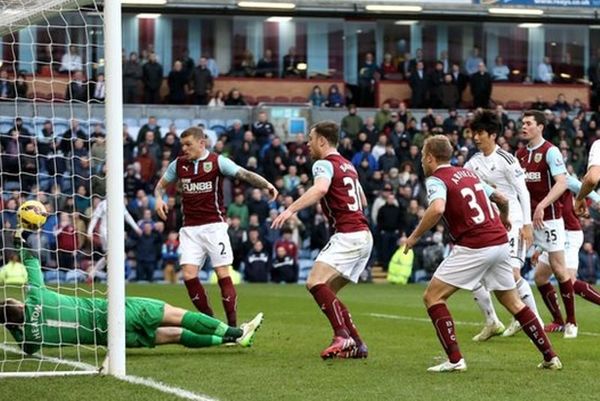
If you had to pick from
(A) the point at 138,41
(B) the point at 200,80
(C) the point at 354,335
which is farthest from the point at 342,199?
(A) the point at 138,41

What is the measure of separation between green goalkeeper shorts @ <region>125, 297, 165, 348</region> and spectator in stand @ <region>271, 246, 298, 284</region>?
17.2m

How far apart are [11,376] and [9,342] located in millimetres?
2894

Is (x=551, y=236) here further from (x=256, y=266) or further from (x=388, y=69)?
(x=388, y=69)

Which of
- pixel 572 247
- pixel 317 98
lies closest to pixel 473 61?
pixel 317 98

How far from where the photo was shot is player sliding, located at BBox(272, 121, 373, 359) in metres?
11.8

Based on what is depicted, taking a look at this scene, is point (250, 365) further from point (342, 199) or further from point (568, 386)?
point (568, 386)

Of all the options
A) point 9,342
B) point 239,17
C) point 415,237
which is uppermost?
point 239,17

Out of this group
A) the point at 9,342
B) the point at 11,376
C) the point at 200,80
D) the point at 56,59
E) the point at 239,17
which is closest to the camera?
the point at 11,376

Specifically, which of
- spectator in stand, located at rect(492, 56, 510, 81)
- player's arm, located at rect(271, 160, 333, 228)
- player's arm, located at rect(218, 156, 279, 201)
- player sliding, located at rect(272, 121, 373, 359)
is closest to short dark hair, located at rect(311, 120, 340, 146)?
player sliding, located at rect(272, 121, 373, 359)

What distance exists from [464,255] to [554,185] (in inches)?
160

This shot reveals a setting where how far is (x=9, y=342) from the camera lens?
43.5 feet

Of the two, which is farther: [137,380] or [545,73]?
[545,73]

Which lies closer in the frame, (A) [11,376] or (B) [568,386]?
(B) [568,386]

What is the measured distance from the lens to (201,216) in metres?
13.9
